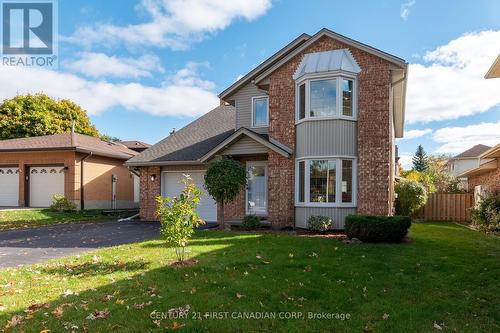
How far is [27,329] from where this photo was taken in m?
4.40

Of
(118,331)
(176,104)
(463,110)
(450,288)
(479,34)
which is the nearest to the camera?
(118,331)

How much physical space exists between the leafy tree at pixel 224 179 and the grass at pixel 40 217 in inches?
354

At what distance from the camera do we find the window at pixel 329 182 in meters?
13.2

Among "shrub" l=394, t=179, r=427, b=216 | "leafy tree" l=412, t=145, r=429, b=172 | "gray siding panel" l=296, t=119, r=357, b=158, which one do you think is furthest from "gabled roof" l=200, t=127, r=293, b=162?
"leafy tree" l=412, t=145, r=429, b=172

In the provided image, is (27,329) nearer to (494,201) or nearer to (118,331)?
(118,331)

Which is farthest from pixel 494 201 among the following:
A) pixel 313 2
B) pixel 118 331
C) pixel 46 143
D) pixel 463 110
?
pixel 463 110

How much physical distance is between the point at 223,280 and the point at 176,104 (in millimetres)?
27747

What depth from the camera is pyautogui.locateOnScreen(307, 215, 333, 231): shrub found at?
12820mm

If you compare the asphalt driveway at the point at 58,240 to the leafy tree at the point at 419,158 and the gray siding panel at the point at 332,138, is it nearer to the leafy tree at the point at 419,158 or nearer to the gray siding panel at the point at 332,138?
Answer: the gray siding panel at the point at 332,138

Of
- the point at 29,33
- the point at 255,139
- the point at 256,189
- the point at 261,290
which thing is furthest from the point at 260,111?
the point at 261,290

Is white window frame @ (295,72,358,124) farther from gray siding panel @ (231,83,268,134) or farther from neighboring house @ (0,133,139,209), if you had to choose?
neighboring house @ (0,133,139,209)

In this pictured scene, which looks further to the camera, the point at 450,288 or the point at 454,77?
the point at 454,77

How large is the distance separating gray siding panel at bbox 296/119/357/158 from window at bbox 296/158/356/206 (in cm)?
31

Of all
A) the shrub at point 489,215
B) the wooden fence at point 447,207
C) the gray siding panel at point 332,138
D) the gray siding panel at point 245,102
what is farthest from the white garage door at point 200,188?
the wooden fence at point 447,207
